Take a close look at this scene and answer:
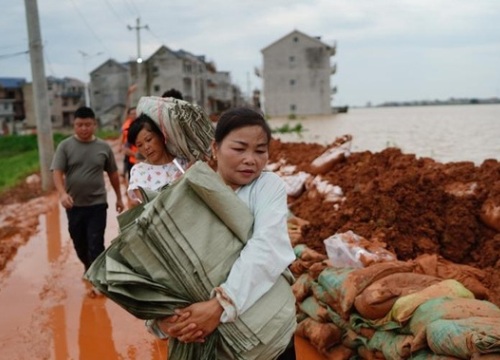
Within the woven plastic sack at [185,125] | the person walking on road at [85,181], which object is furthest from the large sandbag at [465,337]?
the person walking on road at [85,181]

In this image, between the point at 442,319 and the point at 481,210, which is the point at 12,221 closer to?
the point at 481,210

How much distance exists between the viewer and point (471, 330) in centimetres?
253

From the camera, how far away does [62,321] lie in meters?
4.57

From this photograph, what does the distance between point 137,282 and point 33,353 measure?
269 cm

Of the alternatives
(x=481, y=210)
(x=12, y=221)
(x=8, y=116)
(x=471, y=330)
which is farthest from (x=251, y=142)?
(x=8, y=116)

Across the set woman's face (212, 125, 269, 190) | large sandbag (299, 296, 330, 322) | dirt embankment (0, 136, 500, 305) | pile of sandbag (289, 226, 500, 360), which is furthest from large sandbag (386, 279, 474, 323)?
woman's face (212, 125, 269, 190)

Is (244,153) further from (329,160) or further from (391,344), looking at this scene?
(329,160)

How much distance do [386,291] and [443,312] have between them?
1.32ft

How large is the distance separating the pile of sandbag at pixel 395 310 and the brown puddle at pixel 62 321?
27cm

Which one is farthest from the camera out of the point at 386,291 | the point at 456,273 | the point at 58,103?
the point at 58,103

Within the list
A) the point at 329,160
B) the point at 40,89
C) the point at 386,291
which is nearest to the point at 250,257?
→ the point at 386,291

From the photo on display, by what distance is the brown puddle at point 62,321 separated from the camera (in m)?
3.95

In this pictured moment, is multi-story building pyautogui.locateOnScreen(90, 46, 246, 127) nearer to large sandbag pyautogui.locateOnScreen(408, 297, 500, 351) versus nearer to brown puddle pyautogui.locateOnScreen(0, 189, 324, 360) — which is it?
brown puddle pyautogui.locateOnScreen(0, 189, 324, 360)

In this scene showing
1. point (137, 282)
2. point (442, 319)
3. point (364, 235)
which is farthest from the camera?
point (364, 235)
